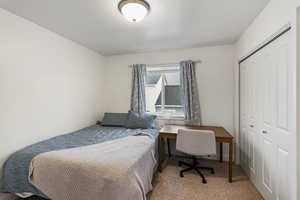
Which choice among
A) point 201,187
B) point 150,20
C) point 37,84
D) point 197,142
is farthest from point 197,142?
point 37,84

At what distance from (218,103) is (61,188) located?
301 centimetres

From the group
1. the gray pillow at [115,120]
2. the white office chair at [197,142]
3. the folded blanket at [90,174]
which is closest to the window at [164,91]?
the gray pillow at [115,120]

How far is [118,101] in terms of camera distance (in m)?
3.79

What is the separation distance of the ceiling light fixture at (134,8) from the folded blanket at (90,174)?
1.65 meters

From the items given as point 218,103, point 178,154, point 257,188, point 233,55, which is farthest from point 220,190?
point 233,55

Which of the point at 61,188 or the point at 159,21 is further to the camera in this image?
the point at 159,21

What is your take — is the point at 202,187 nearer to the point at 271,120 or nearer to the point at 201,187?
the point at 201,187

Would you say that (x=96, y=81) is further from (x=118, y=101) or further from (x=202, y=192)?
(x=202, y=192)

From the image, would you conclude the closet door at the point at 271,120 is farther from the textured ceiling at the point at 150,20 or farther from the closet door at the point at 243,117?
the textured ceiling at the point at 150,20

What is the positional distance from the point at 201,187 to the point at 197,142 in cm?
65

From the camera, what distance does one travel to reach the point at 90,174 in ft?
4.75

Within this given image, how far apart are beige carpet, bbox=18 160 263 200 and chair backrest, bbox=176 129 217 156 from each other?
476 mm

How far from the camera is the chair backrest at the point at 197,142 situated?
224 centimetres

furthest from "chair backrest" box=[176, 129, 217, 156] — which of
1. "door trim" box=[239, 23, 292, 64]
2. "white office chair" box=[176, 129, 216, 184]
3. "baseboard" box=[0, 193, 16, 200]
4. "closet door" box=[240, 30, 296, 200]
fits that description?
"baseboard" box=[0, 193, 16, 200]
